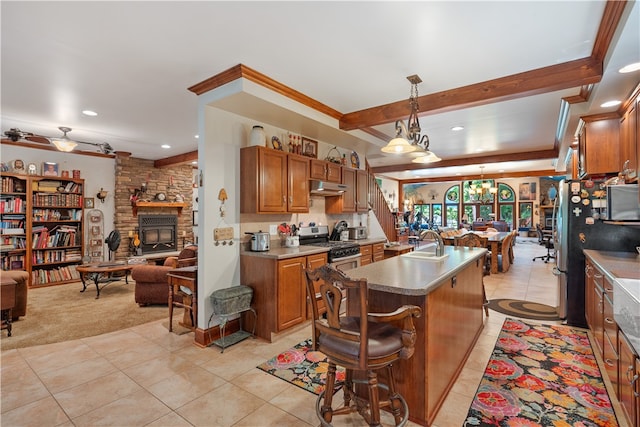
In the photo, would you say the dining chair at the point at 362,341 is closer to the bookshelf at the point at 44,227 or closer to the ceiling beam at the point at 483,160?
the bookshelf at the point at 44,227

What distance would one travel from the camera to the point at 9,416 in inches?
83.7

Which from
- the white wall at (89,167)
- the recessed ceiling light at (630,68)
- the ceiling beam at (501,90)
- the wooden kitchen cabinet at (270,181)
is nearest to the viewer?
the recessed ceiling light at (630,68)

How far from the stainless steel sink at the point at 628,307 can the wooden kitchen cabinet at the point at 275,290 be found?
239cm

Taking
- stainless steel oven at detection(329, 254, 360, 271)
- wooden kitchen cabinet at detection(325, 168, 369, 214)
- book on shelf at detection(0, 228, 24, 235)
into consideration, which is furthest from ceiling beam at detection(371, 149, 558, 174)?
book on shelf at detection(0, 228, 24, 235)

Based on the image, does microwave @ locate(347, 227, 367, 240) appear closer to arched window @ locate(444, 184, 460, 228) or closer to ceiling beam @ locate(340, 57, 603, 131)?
ceiling beam @ locate(340, 57, 603, 131)

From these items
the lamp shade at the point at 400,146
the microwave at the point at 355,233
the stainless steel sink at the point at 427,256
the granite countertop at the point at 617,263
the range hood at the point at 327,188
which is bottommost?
the granite countertop at the point at 617,263

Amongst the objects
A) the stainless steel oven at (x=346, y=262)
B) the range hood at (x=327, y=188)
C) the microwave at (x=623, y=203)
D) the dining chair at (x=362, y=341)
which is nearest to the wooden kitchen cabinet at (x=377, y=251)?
the stainless steel oven at (x=346, y=262)

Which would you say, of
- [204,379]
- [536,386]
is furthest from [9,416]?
[536,386]

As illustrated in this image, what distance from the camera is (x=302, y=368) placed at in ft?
9.07

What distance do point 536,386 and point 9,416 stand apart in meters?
3.91

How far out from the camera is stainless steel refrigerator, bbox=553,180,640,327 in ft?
11.6

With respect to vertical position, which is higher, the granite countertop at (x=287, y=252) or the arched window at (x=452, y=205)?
the arched window at (x=452, y=205)

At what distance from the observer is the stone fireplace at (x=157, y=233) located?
737cm

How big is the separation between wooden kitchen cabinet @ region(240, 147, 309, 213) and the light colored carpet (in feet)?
6.38
